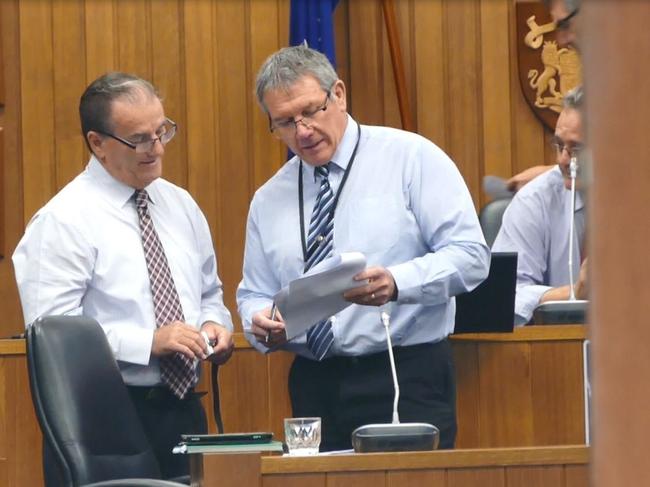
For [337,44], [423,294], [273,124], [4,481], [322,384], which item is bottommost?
[4,481]

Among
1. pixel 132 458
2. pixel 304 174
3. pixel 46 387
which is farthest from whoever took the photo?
pixel 304 174

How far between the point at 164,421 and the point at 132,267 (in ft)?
1.39

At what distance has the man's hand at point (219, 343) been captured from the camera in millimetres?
3125

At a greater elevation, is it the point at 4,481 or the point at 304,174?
the point at 304,174

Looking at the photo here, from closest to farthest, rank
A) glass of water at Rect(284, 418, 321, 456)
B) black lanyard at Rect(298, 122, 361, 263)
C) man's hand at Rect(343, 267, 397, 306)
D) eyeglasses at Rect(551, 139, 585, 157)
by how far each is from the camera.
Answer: glass of water at Rect(284, 418, 321, 456)
man's hand at Rect(343, 267, 397, 306)
black lanyard at Rect(298, 122, 361, 263)
eyeglasses at Rect(551, 139, 585, 157)

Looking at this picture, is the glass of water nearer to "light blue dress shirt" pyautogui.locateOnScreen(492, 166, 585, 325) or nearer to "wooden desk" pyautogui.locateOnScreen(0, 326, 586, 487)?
"wooden desk" pyautogui.locateOnScreen(0, 326, 586, 487)

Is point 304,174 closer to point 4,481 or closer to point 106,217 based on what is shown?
point 106,217

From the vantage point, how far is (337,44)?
19.5ft

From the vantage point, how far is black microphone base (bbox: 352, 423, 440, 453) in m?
2.23

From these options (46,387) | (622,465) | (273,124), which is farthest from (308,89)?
(622,465)

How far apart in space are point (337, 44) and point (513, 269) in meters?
3.00

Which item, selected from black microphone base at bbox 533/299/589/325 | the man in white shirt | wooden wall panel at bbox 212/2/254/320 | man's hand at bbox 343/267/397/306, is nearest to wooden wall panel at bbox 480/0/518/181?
wooden wall panel at bbox 212/2/254/320

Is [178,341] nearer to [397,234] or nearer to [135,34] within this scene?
[397,234]

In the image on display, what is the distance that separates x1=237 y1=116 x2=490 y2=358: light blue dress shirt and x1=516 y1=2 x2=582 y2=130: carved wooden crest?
3010 millimetres
